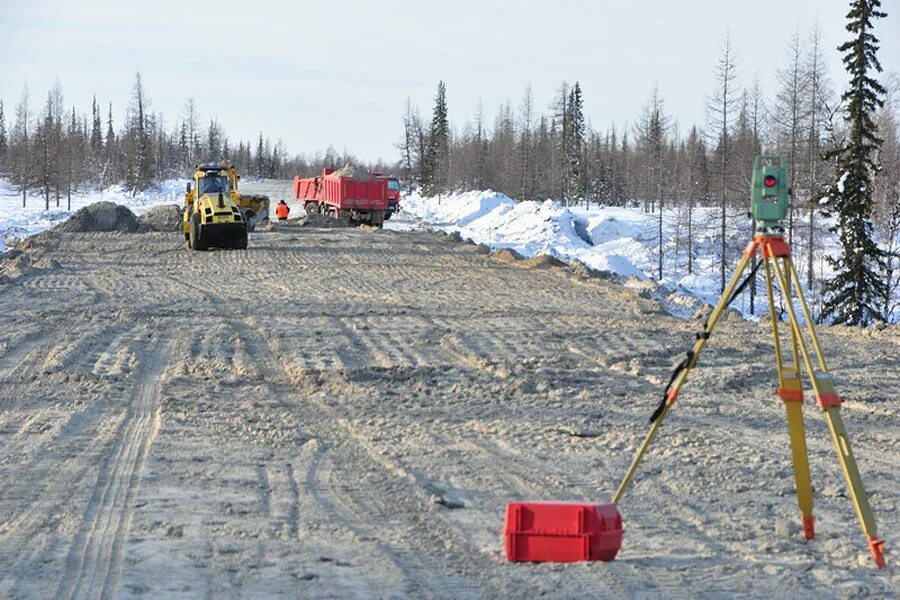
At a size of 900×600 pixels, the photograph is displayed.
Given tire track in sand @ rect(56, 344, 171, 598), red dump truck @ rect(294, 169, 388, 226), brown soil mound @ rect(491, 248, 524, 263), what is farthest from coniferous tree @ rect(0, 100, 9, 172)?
tire track in sand @ rect(56, 344, 171, 598)

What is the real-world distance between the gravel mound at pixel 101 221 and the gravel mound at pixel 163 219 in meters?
0.79

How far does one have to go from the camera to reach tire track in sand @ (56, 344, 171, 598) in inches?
199

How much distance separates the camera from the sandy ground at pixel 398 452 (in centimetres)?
523

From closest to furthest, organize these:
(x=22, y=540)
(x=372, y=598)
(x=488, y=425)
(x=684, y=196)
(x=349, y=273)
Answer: (x=372, y=598), (x=22, y=540), (x=488, y=425), (x=349, y=273), (x=684, y=196)

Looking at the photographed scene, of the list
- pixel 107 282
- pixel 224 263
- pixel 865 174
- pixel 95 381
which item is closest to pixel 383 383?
pixel 95 381

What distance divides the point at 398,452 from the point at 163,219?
112 ft

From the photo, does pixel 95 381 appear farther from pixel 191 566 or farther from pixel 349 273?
pixel 349 273

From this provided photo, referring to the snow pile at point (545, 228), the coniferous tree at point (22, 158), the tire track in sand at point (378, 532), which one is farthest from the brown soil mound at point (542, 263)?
the coniferous tree at point (22, 158)

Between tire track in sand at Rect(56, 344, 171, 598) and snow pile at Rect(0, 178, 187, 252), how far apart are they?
24.8 m

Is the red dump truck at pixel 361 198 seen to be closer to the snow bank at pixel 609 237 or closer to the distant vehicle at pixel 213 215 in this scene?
the snow bank at pixel 609 237

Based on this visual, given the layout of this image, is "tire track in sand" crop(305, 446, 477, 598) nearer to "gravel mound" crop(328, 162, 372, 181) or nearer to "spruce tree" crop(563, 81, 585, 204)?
"gravel mound" crop(328, 162, 372, 181)

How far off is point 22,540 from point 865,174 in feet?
99.4

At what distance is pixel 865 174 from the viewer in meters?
31.5

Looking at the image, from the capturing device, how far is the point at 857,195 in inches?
1240
